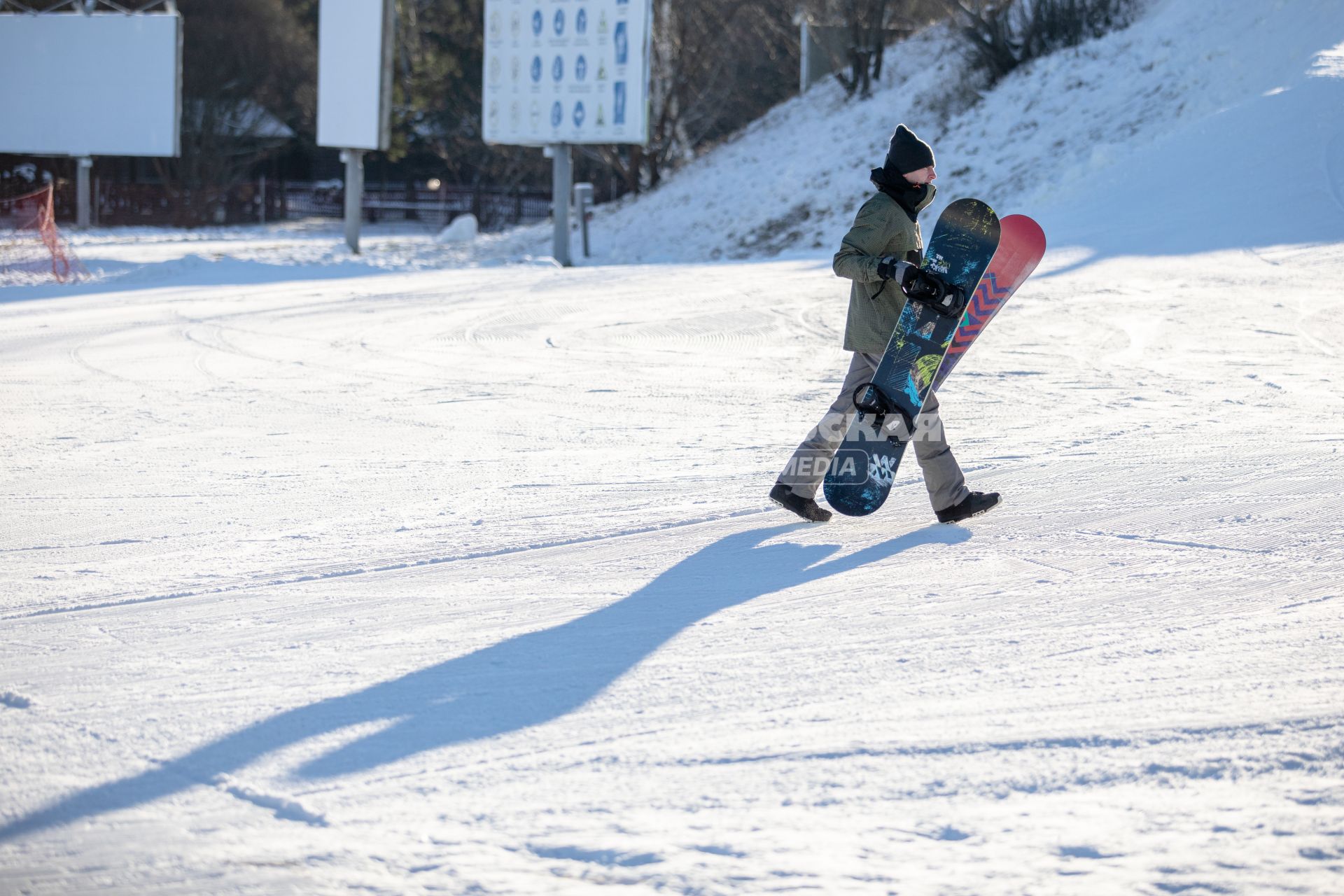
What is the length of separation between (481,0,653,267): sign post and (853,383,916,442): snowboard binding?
15.7 metres

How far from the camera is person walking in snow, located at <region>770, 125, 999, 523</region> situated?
4.34 meters

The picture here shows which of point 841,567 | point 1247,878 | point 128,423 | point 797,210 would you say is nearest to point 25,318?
point 128,423

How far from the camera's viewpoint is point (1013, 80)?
20.4 m

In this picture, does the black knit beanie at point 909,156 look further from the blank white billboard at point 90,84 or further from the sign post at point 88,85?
the blank white billboard at point 90,84

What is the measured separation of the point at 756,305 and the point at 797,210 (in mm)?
10022

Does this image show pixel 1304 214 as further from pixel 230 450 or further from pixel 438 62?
pixel 438 62

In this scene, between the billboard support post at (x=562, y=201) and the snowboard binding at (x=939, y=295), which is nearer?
the snowboard binding at (x=939, y=295)

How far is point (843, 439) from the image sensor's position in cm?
468

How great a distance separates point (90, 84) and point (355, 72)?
925 centimetres

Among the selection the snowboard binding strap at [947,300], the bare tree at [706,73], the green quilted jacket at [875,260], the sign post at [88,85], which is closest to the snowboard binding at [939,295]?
the snowboard binding strap at [947,300]

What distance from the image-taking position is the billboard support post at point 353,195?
814 inches

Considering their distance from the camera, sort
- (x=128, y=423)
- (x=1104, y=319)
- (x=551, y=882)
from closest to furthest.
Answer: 1. (x=551, y=882)
2. (x=128, y=423)
3. (x=1104, y=319)

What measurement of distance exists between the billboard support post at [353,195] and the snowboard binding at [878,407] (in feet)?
56.4

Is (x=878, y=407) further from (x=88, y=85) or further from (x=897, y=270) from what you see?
(x=88, y=85)
